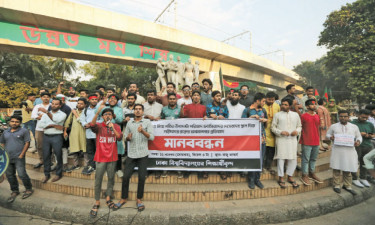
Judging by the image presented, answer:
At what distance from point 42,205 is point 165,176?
2.17 m

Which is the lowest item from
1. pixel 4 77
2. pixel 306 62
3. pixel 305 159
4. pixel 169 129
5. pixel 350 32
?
pixel 305 159

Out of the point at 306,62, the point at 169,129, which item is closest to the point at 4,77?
the point at 169,129

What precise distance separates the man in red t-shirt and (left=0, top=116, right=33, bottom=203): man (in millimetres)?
5502

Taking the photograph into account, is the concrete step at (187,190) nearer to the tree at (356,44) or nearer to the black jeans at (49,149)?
the black jeans at (49,149)

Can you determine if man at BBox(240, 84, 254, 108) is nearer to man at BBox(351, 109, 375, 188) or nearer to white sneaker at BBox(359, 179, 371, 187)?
man at BBox(351, 109, 375, 188)

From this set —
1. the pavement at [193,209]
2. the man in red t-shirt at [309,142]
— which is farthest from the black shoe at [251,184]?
the man in red t-shirt at [309,142]

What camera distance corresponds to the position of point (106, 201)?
3047 millimetres

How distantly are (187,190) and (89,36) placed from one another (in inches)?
440

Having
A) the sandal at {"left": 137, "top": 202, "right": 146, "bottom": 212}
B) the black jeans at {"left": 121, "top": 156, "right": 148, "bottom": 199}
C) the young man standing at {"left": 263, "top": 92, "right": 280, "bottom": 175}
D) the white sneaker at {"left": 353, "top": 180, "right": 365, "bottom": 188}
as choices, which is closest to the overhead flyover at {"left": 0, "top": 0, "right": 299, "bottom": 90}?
the black jeans at {"left": 121, "top": 156, "right": 148, "bottom": 199}

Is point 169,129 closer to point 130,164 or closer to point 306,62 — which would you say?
point 130,164

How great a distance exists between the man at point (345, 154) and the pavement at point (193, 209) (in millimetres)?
307

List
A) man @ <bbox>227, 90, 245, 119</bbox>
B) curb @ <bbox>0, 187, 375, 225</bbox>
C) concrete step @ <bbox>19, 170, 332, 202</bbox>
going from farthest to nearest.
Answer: man @ <bbox>227, 90, 245, 119</bbox>, concrete step @ <bbox>19, 170, 332, 202</bbox>, curb @ <bbox>0, 187, 375, 225</bbox>

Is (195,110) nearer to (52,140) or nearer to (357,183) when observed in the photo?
(52,140)

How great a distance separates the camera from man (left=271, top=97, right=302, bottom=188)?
3.44 meters
